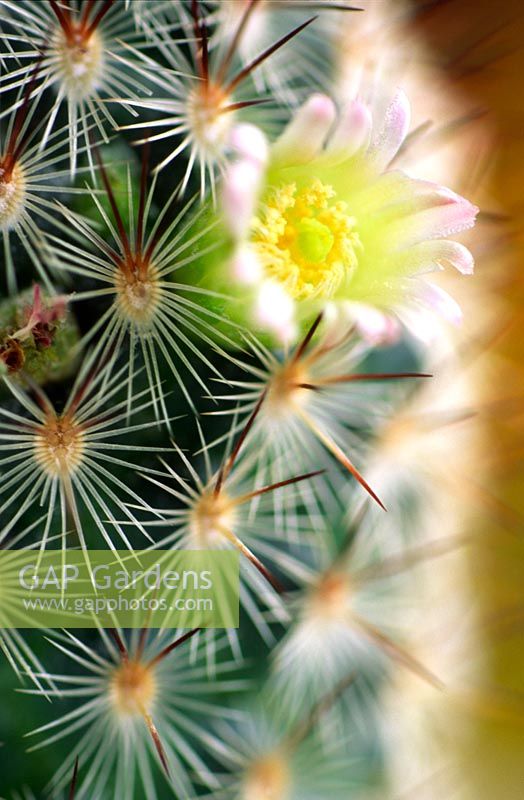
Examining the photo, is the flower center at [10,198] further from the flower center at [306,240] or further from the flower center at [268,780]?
the flower center at [268,780]

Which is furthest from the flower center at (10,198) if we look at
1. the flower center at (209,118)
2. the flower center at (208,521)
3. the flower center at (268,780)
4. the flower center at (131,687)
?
the flower center at (268,780)

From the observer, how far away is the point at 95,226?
0.74 m

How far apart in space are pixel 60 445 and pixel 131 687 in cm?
23

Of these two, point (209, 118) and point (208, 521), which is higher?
point (209, 118)

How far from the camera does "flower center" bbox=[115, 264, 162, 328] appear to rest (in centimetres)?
70

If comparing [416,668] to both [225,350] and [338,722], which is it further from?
[225,350]

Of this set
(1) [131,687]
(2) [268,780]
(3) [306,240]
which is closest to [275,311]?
(3) [306,240]

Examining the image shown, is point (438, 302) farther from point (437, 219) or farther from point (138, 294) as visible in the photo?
point (138, 294)

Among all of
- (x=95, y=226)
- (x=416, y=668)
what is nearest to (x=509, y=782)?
(x=416, y=668)

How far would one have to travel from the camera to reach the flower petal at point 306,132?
0.67 metres

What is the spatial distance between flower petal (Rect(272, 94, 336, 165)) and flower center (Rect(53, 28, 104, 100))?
17 cm

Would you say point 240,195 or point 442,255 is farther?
point 442,255

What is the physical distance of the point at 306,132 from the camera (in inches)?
27.0

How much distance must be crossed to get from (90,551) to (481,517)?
2.18ft
